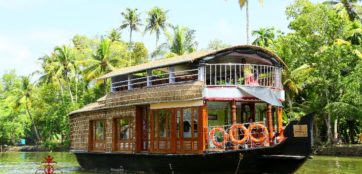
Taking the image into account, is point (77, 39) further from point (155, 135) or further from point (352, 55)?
→ point (155, 135)

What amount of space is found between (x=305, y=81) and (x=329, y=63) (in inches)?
65.1

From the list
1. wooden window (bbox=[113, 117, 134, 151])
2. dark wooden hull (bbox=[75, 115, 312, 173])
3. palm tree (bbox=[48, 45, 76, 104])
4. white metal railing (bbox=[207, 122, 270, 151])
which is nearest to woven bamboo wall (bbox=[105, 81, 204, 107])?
wooden window (bbox=[113, 117, 134, 151])

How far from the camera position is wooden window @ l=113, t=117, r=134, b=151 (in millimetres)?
13951

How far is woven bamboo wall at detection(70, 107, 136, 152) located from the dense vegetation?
8.49m

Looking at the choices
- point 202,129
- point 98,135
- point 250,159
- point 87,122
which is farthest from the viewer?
point 87,122

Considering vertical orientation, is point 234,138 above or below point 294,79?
below

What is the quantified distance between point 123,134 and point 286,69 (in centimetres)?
502

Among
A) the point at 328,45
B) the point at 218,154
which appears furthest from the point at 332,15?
the point at 218,154

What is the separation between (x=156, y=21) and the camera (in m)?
39.2

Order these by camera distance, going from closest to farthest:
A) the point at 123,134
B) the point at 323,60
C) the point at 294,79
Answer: the point at 123,134 < the point at 323,60 < the point at 294,79

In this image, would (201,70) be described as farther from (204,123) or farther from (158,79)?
(158,79)

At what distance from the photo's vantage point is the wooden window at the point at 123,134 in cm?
1395

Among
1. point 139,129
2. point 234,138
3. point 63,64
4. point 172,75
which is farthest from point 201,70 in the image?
point 63,64

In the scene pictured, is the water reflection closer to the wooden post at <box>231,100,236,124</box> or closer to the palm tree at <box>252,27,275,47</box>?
the wooden post at <box>231,100,236,124</box>
